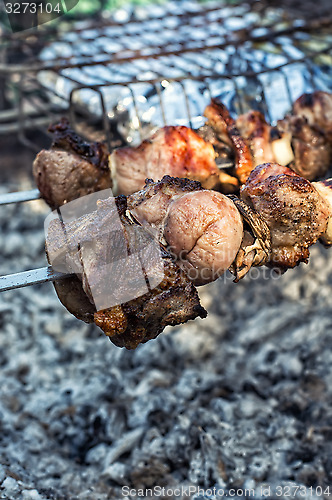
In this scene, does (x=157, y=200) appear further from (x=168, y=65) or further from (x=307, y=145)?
(x=168, y=65)

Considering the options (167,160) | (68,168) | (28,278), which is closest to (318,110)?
(167,160)

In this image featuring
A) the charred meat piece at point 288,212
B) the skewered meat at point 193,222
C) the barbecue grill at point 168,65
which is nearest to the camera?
the skewered meat at point 193,222

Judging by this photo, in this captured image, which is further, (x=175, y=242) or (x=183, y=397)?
(x=183, y=397)

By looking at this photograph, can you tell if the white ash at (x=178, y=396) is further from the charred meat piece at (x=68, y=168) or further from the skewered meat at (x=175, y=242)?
the charred meat piece at (x=68, y=168)

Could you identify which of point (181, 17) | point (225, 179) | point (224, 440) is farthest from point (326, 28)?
point (224, 440)

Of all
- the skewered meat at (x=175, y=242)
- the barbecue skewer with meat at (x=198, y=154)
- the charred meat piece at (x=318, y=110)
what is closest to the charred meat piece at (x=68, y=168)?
the barbecue skewer with meat at (x=198, y=154)

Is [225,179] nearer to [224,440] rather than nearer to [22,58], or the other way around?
[224,440]

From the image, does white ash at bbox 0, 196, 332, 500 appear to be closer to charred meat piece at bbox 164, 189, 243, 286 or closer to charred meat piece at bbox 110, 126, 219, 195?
charred meat piece at bbox 164, 189, 243, 286
